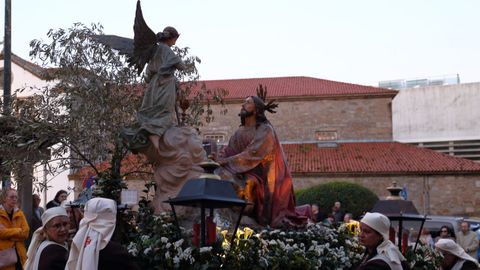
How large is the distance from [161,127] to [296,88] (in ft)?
102

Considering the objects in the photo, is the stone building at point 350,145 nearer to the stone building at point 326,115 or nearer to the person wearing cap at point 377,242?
the stone building at point 326,115

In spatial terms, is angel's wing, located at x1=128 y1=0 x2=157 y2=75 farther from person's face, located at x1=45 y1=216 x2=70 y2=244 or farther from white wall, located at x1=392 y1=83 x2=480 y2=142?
white wall, located at x1=392 y1=83 x2=480 y2=142

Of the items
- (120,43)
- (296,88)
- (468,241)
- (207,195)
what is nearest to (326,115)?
(296,88)

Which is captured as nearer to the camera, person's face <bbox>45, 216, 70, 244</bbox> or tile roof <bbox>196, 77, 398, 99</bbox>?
person's face <bbox>45, 216, 70, 244</bbox>

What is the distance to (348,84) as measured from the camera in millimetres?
39781

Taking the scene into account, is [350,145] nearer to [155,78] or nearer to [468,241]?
[468,241]

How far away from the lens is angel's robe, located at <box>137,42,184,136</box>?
9508 millimetres

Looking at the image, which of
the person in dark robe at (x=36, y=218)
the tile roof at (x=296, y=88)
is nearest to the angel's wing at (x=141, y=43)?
the person in dark robe at (x=36, y=218)

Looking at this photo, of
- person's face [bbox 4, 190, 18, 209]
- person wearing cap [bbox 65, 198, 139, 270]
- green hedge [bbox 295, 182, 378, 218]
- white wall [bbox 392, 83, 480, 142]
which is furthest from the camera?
white wall [bbox 392, 83, 480, 142]

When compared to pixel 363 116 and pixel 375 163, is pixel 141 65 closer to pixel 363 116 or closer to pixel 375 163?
pixel 375 163

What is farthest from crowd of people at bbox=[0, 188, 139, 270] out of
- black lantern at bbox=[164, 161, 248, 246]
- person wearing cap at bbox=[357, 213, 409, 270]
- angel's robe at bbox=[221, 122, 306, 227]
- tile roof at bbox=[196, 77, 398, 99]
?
tile roof at bbox=[196, 77, 398, 99]

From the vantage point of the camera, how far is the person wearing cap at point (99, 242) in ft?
15.0

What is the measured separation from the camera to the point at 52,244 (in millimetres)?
5027

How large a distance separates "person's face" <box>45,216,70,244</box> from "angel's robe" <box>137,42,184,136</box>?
14.3 feet
